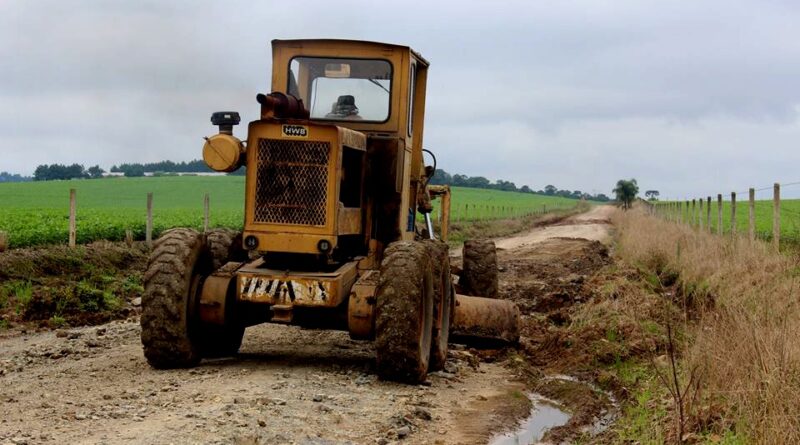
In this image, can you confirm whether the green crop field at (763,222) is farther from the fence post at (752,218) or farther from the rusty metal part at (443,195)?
the rusty metal part at (443,195)

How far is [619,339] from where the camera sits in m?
11.1

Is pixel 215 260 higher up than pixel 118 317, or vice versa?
pixel 215 260

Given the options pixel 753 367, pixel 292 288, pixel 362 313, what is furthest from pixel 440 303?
pixel 753 367

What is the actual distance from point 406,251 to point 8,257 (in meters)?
10.4

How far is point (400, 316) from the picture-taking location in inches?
335

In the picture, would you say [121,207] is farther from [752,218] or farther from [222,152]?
[222,152]

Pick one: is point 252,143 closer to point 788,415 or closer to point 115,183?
point 788,415

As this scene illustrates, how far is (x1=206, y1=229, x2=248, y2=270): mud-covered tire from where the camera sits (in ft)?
32.0

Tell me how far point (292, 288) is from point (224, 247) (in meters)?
1.43

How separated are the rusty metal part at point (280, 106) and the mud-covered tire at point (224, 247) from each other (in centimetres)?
146

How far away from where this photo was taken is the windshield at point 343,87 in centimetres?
1030

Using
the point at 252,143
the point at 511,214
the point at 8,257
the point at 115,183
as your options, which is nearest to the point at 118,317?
the point at 8,257

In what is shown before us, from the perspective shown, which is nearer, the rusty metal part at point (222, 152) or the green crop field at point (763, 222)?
the rusty metal part at point (222, 152)

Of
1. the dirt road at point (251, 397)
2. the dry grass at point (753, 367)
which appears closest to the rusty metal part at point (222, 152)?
the dirt road at point (251, 397)
